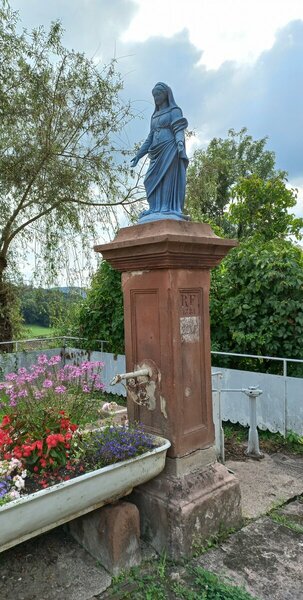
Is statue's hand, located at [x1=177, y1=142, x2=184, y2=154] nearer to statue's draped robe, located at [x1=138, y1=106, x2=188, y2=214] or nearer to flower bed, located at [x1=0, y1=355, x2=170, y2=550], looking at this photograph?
statue's draped robe, located at [x1=138, y1=106, x2=188, y2=214]

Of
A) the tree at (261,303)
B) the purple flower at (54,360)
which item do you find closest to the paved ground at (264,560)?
the purple flower at (54,360)

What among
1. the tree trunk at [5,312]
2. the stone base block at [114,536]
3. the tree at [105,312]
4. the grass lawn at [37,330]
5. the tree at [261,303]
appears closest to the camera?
the stone base block at [114,536]

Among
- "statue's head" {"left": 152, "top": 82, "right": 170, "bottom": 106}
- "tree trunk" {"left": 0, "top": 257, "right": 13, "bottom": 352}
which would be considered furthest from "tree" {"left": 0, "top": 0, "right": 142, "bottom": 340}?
"statue's head" {"left": 152, "top": 82, "right": 170, "bottom": 106}

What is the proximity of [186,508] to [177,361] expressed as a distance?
930 millimetres

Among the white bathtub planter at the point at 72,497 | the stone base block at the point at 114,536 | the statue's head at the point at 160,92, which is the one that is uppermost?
the statue's head at the point at 160,92

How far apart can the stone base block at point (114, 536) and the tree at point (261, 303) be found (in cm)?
319

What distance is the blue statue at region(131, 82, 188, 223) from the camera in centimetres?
296

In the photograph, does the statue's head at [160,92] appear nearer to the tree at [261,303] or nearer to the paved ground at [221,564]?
the tree at [261,303]

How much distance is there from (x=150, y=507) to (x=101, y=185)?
628 cm

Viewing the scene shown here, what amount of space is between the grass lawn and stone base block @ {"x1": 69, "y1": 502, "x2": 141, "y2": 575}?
6822 mm

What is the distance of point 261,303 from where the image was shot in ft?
17.9

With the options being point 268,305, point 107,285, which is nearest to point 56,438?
point 268,305

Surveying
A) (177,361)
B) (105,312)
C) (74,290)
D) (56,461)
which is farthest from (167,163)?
(74,290)

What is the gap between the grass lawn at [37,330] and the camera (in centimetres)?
937
